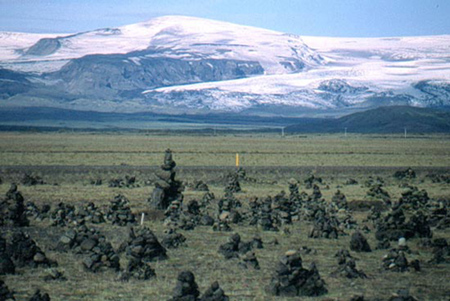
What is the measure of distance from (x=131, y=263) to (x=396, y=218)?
8.30 meters

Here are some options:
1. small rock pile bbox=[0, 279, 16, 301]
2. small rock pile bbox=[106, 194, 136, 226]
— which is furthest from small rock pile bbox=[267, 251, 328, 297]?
small rock pile bbox=[106, 194, 136, 226]

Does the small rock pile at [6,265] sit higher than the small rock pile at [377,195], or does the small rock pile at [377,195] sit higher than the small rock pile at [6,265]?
the small rock pile at [6,265]

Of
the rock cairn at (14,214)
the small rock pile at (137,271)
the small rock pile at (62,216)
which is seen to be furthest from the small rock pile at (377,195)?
the small rock pile at (137,271)

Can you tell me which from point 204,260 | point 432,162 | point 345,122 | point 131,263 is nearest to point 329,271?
point 204,260

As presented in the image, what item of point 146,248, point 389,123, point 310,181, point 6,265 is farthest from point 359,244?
point 389,123

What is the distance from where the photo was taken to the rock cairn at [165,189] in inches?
1051

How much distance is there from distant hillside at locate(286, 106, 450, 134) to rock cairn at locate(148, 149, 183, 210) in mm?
126731

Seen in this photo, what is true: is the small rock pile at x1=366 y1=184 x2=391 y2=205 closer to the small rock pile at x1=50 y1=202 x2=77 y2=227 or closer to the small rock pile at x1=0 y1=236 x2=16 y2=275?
the small rock pile at x1=50 y1=202 x2=77 y2=227

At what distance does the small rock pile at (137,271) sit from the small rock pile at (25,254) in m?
1.79

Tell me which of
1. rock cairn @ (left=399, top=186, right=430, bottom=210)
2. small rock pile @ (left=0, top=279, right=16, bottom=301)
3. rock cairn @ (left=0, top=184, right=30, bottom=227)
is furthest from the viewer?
rock cairn @ (left=399, top=186, right=430, bottom=210)

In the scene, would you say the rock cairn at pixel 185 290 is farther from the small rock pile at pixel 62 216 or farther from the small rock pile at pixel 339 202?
the small rock pile at pixel 339 202

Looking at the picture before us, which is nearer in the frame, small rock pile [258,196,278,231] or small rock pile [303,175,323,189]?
small rock pile [258,196,278,231]

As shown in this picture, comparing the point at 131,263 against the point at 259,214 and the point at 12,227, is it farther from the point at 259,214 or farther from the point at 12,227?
the point at 259,214

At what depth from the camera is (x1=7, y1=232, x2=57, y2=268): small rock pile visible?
1587cm
